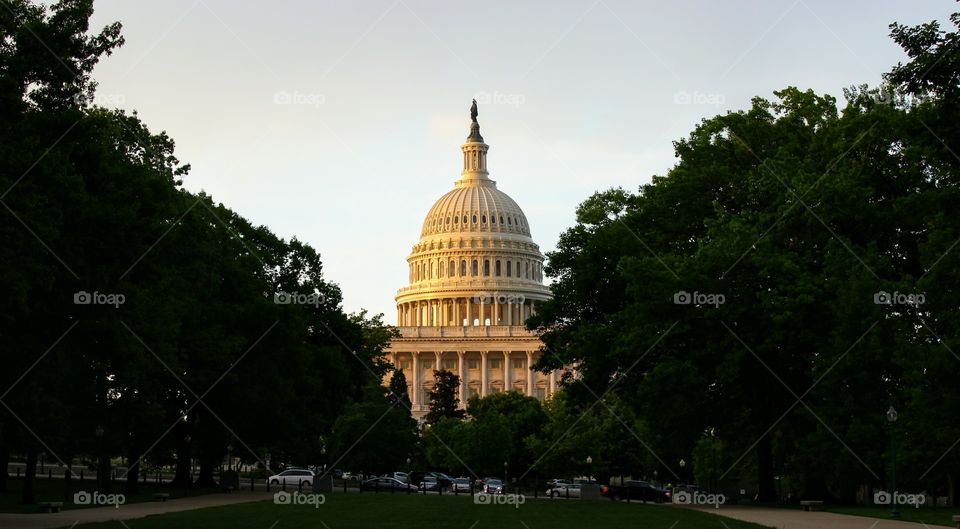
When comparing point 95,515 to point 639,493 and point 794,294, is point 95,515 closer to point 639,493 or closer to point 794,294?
point 794,294

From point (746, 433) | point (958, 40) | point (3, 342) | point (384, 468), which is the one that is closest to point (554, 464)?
point (384, 468)

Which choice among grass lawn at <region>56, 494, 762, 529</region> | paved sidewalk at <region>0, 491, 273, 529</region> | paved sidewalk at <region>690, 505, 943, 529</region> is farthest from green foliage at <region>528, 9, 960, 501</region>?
paved sidewalk at <region>0, 491, 273, 529</region>

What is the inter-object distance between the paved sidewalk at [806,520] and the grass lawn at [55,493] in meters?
22.6

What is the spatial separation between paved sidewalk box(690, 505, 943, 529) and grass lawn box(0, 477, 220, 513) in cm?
2256

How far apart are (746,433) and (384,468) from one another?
5540 cm

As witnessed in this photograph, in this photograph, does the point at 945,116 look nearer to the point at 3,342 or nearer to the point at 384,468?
the point at 3,342

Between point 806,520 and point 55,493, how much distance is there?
111 ft

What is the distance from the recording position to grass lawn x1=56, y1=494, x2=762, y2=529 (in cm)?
3509

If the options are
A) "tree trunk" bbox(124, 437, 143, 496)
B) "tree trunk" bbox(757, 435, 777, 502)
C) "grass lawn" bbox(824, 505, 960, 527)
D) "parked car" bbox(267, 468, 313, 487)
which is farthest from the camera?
"parked car" bbox(267, 468, 313, 487)

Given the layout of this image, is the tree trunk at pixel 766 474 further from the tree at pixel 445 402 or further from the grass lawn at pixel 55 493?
the tree at pixel 445 402

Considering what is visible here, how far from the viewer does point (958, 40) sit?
28047 millimetres

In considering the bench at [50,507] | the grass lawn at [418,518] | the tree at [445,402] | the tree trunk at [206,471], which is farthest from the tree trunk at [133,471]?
the tree at [445,402]

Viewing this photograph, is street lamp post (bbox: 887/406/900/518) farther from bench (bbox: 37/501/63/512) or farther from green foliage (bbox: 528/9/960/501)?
bench (bbox: 37/501/63/512)

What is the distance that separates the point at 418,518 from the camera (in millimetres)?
39375
